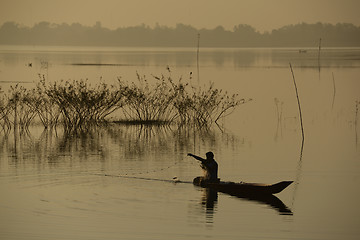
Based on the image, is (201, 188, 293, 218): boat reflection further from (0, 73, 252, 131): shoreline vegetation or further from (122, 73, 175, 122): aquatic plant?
(122, 73, 175, 122): aquatic plant

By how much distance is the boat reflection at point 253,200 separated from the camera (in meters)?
20.0

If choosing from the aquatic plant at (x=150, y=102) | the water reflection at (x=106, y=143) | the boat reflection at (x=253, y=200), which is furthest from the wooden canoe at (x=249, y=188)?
the aquatic plant at (x=150, y=102)

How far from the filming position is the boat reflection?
20.0 meters

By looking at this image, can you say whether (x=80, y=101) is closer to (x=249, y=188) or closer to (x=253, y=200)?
(x=249, y=188)

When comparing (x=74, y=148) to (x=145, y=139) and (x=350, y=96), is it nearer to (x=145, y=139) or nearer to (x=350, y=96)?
(x=145, y=139)

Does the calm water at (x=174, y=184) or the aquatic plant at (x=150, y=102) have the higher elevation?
the aquatic plant at (x=150, y=102)

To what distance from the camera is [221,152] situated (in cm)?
2862

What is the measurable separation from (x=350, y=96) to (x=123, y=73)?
27453 mm

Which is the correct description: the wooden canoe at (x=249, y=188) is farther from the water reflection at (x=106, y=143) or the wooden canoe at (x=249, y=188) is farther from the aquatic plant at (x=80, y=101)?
the aquatic plant at (x=80, y=101)

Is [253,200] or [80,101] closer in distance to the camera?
[253,200]

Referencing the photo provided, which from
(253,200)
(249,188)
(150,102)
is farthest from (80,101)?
(253,200)

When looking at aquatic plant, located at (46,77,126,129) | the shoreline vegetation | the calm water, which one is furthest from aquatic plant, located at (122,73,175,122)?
the calm water

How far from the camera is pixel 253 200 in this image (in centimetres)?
2073

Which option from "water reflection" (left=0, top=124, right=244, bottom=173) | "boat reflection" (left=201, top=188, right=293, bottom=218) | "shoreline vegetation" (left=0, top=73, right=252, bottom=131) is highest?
"shoreline vegetation" (left=0, top=73, right=252, bottom=131)
